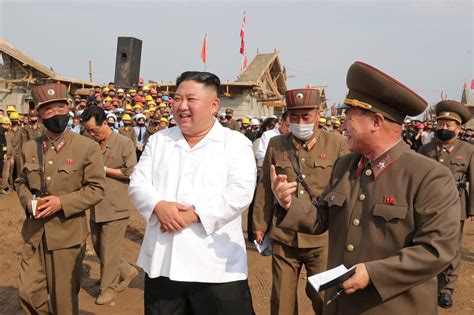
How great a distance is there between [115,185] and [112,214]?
363 millimetres

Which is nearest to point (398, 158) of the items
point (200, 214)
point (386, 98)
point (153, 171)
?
point (386, 98)

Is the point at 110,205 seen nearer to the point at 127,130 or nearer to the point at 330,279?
the point at 330,279

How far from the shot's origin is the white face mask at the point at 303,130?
4.00 m

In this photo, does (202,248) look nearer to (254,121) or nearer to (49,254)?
(49,254)

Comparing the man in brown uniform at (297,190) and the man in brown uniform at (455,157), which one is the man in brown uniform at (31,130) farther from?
the man in brown uniform at (455,157)

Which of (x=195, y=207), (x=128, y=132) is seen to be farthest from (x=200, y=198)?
(x=128, y=132)

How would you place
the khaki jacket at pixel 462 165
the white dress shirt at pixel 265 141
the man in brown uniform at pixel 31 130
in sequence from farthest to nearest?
the man in brown uniform at pixel 31 130, the white dress shirt at pixel 265 141, the khaki jacket at pixel 462 165

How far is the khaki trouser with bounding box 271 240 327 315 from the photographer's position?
3.81m

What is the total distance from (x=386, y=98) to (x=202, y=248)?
1.40m

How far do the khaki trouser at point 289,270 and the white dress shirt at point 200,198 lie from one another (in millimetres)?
1141

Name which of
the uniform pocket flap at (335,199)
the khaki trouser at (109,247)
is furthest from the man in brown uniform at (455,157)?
the khaki trouser at (109,247)

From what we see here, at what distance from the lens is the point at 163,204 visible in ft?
8.52

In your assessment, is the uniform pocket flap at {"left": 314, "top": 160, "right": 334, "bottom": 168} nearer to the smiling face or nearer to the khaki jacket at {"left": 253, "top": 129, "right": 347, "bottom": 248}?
the khaki jacket at {"left": 253, "top": 129, "right": 347, "bottom": 248}

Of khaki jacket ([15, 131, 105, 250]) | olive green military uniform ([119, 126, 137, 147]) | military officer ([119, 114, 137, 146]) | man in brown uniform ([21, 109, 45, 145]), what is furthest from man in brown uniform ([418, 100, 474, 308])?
man in brown uniform ([21, 109, 45, 145])
